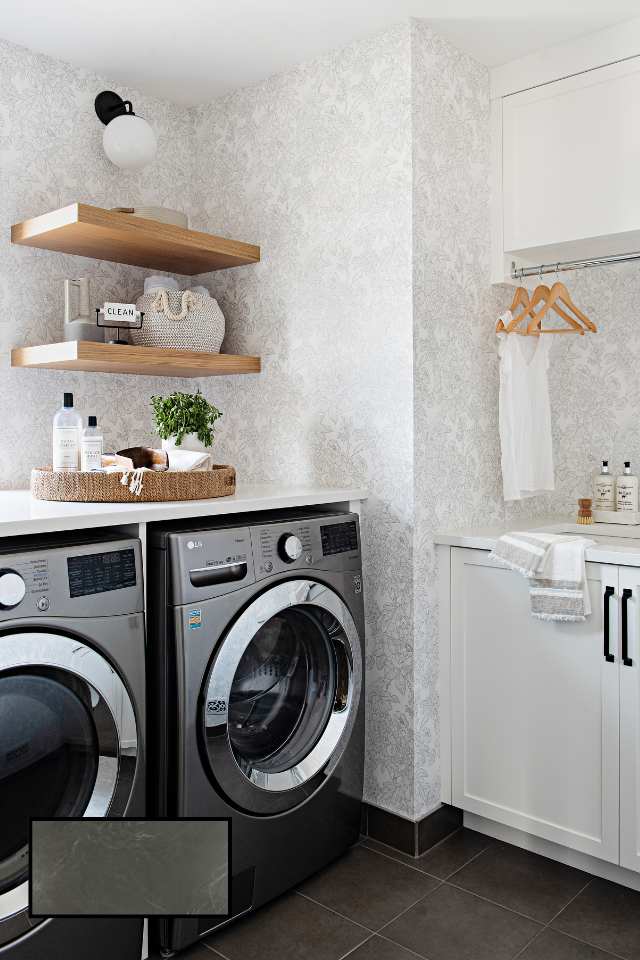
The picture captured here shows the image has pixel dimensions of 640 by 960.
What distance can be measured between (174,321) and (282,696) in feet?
3.86

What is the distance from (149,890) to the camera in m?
1.63

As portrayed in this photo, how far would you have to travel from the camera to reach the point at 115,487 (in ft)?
6.49

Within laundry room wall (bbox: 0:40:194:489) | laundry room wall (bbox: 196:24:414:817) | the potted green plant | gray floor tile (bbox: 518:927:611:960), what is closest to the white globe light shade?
laundry room wall (bbox: 0:40:194:489)

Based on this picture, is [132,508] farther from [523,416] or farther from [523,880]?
[523,880]

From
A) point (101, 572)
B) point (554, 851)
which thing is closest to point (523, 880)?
point (554, 851)

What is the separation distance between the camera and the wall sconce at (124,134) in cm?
249

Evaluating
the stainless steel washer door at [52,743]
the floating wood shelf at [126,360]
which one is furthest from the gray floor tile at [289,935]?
the floating wood shelf at [126,360]

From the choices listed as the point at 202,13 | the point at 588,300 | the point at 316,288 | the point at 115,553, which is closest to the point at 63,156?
the point at 202,13

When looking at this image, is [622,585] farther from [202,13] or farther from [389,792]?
[202,13]

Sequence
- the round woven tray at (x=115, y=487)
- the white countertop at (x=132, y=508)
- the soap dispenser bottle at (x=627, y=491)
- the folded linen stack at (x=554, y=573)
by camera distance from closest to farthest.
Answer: the white countertop at (x=132, y=508), the round woven tray at (x=115, y=487), the folded linen stack at (x=554, y=573), the soap dispenser bottle at (x=627, y=491)

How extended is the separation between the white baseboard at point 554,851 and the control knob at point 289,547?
1034 millimetres

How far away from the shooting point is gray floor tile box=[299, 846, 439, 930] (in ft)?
6.70

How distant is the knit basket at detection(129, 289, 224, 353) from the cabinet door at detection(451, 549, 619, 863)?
1047 millimetres

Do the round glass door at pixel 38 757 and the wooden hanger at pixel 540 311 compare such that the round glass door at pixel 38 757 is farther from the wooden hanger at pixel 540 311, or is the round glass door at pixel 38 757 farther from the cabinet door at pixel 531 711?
the wooden hanger at pixel 540 311
